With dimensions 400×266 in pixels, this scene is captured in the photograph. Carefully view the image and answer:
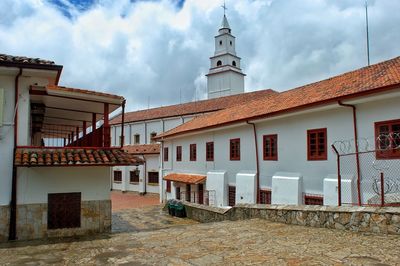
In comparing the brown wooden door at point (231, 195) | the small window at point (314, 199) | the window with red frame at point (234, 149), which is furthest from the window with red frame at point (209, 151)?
the small window at point (314, 199)

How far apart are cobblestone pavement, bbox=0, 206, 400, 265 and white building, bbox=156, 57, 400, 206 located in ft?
14.6

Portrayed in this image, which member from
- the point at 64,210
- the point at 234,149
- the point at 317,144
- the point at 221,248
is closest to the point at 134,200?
the point at 234,149

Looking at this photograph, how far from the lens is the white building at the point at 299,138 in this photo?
38.9 ft

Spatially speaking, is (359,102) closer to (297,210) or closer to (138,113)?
(297,210)

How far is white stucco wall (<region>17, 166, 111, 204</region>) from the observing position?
389 inches

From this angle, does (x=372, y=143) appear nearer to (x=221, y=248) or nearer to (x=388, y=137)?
(x=388, y=137)

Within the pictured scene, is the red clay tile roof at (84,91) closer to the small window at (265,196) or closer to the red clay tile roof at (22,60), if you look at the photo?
the red clay tile roof at (22,60)

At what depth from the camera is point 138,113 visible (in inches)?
1727

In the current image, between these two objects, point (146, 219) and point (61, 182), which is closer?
point (61, 182)

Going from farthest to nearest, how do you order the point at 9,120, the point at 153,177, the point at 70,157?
the point at 153,177 < the point at 70,157 < the point at 9,120

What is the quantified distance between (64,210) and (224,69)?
133 ft

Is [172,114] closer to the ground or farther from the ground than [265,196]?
farther from the ground

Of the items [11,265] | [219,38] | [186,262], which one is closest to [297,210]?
[186,262]

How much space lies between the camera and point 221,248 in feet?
26.0
